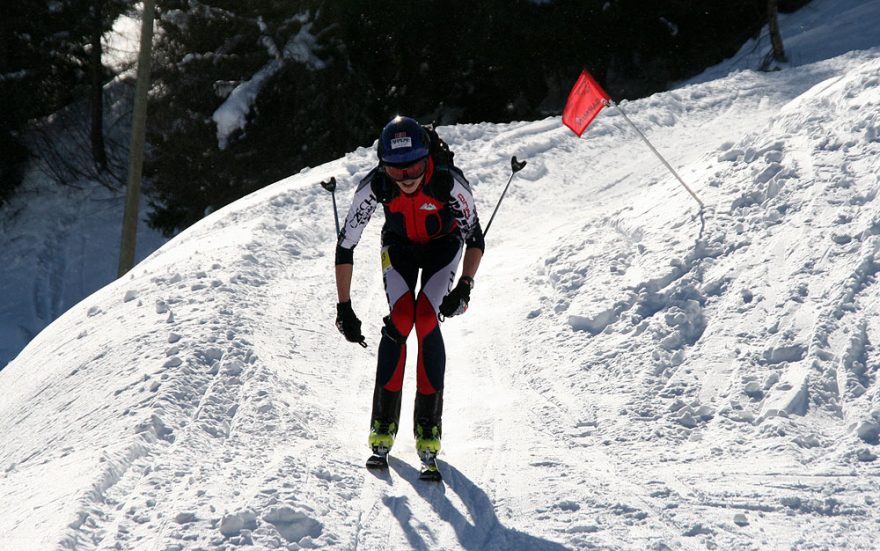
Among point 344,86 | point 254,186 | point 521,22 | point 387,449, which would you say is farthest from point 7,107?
point 387,449

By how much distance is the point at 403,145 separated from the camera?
197 inches

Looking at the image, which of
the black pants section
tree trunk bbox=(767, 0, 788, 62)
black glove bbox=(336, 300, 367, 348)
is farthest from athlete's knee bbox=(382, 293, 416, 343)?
tree trunk bbox=(767, 0, 788, 62)

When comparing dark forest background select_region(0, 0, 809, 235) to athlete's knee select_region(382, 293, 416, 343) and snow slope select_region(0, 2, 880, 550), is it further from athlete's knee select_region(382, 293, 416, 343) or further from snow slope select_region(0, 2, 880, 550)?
athlete's knee select_region(382, 293, 416, 343)

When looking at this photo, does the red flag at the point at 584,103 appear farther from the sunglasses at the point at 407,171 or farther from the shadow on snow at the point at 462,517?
the shadow on snow at the point at 462,517

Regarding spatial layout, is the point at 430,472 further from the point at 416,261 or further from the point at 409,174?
the point at 409,174

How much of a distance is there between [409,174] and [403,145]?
0.66ft

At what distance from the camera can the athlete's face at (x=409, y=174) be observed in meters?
5.10

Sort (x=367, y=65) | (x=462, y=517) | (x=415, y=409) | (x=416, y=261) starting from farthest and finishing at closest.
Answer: (x=367, y=65), (x=416, y=261), (x=415, y=409), (x=462, y=517)

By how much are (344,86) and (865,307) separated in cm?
1570

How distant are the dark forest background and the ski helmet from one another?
15158 millimetres

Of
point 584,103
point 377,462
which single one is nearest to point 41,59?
point 584,103

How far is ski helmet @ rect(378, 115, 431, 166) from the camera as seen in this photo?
500 cm

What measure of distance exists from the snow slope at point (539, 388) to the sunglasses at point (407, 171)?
170cm

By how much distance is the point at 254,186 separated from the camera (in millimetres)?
20750
